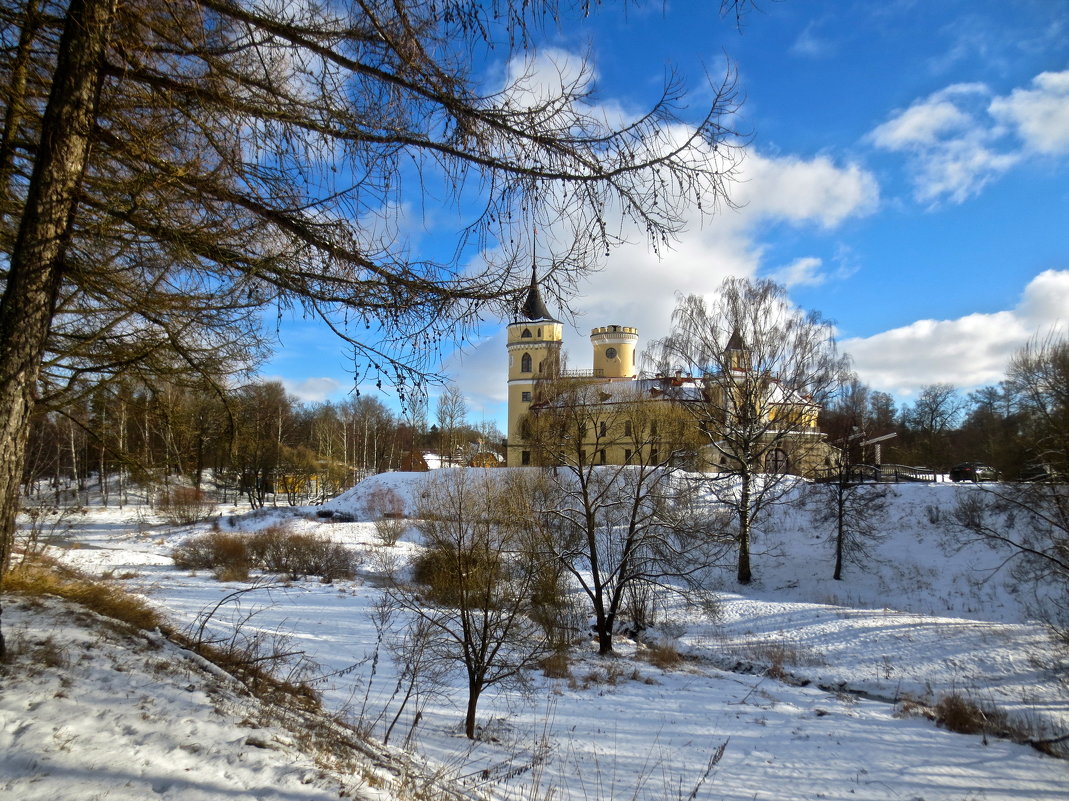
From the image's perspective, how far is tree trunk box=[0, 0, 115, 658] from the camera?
329cm

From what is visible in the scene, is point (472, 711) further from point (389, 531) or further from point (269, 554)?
point (389, 531)

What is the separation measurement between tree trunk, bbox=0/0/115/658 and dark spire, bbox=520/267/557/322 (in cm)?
263

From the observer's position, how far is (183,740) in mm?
3566

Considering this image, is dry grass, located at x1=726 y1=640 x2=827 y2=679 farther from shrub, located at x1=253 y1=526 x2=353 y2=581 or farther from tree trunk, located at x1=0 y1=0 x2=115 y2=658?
tree trunk, located at x1=0 y1=0 x2=115 y2=658

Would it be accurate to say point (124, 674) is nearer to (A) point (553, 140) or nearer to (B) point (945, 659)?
(A) point (553, 140)

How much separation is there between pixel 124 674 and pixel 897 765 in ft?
30.6

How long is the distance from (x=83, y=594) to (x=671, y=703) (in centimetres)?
897

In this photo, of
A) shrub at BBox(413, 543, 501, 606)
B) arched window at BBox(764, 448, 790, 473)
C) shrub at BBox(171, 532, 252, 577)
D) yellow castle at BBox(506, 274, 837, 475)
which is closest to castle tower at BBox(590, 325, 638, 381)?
yellow castle at BBox(506, 274, 837, 475)

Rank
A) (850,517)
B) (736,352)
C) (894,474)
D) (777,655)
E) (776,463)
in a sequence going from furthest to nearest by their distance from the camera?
(894,474) < (736,352) < (776,463) < (850,517) < (777,655)

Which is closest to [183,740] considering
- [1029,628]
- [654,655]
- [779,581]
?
[654,655]

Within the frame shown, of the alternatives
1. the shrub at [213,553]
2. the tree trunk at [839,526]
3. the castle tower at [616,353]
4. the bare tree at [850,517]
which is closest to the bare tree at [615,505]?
the tree trunk at [839,526]

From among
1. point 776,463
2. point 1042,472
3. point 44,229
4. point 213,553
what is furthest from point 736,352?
point 44,229

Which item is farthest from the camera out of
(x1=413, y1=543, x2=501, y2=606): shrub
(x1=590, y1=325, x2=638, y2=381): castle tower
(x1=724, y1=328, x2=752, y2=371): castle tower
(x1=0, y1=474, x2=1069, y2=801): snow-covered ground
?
(x1=590, y1=325, x2=638, y2=381): castle tower

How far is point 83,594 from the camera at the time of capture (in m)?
5.93
